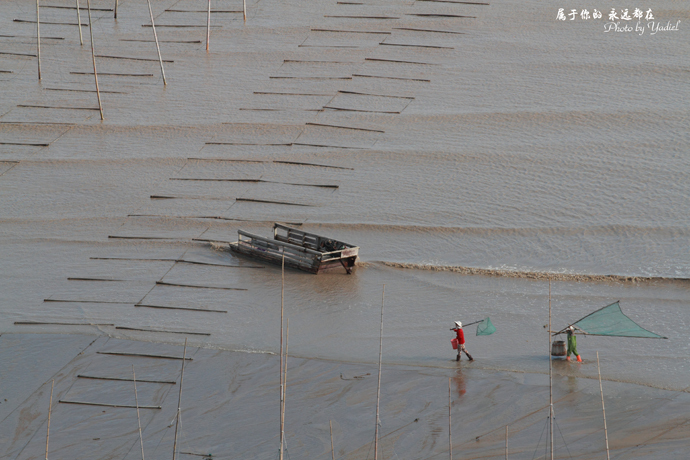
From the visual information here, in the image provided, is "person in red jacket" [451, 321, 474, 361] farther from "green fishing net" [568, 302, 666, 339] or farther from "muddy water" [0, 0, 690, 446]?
"green fishing net" [568, 302, 666, 339]

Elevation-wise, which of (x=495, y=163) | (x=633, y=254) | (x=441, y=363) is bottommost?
(x=441, y=363)

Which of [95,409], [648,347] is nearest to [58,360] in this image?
[95,409]

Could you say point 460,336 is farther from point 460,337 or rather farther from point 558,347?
point 558,347

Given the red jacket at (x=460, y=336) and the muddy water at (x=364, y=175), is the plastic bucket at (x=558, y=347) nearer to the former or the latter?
the muddy water at (x=364, y=175)

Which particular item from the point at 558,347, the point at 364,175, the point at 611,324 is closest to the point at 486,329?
the point at 558,347

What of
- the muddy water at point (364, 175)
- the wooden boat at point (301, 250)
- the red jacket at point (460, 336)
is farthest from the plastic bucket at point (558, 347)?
the wooden boat at point (301, 250)

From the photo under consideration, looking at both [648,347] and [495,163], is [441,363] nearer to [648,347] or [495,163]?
[648,347]
